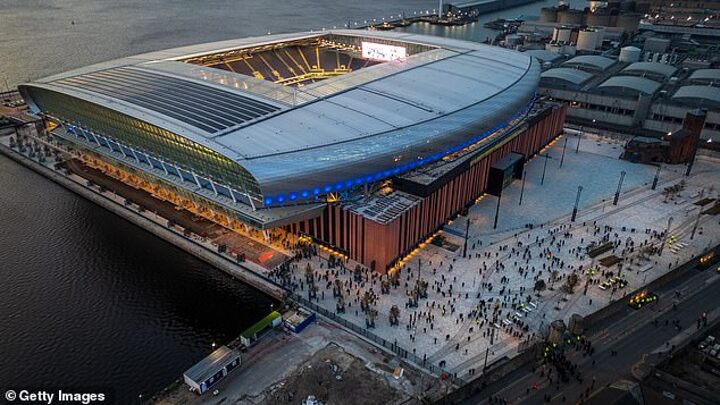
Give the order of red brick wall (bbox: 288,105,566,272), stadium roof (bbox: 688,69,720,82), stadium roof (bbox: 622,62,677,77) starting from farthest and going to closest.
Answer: stadium roof (bbox: 622,62,677,77) < stadium roof (bbox: 688,69,720,82) < red brick wall (bbox: 288,105,566,272)

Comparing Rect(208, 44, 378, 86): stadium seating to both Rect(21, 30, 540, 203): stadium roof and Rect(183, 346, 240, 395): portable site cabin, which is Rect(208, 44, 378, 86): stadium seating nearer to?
Rect(21, 30, 540, 203): stadium roof

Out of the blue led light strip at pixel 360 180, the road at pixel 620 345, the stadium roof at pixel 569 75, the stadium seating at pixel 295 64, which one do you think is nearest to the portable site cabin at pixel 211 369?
the blue led light strip at pixel 360 180

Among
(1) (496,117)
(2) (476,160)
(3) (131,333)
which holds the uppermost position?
(1) (496,117)

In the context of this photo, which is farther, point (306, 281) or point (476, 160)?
point (476, 160)

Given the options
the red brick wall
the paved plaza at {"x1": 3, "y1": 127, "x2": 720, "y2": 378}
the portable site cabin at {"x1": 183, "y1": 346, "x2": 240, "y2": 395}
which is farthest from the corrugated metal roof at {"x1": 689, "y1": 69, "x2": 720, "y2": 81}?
the portable site cabin at {"x1": 183, "y1": 346, "x2": 240, "y2": 395}

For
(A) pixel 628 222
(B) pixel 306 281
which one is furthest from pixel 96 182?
(A) pixel 628 222

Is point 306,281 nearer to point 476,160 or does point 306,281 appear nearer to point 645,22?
point 476,160

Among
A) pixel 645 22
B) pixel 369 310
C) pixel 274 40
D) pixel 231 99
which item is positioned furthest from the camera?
pixel 645 22
